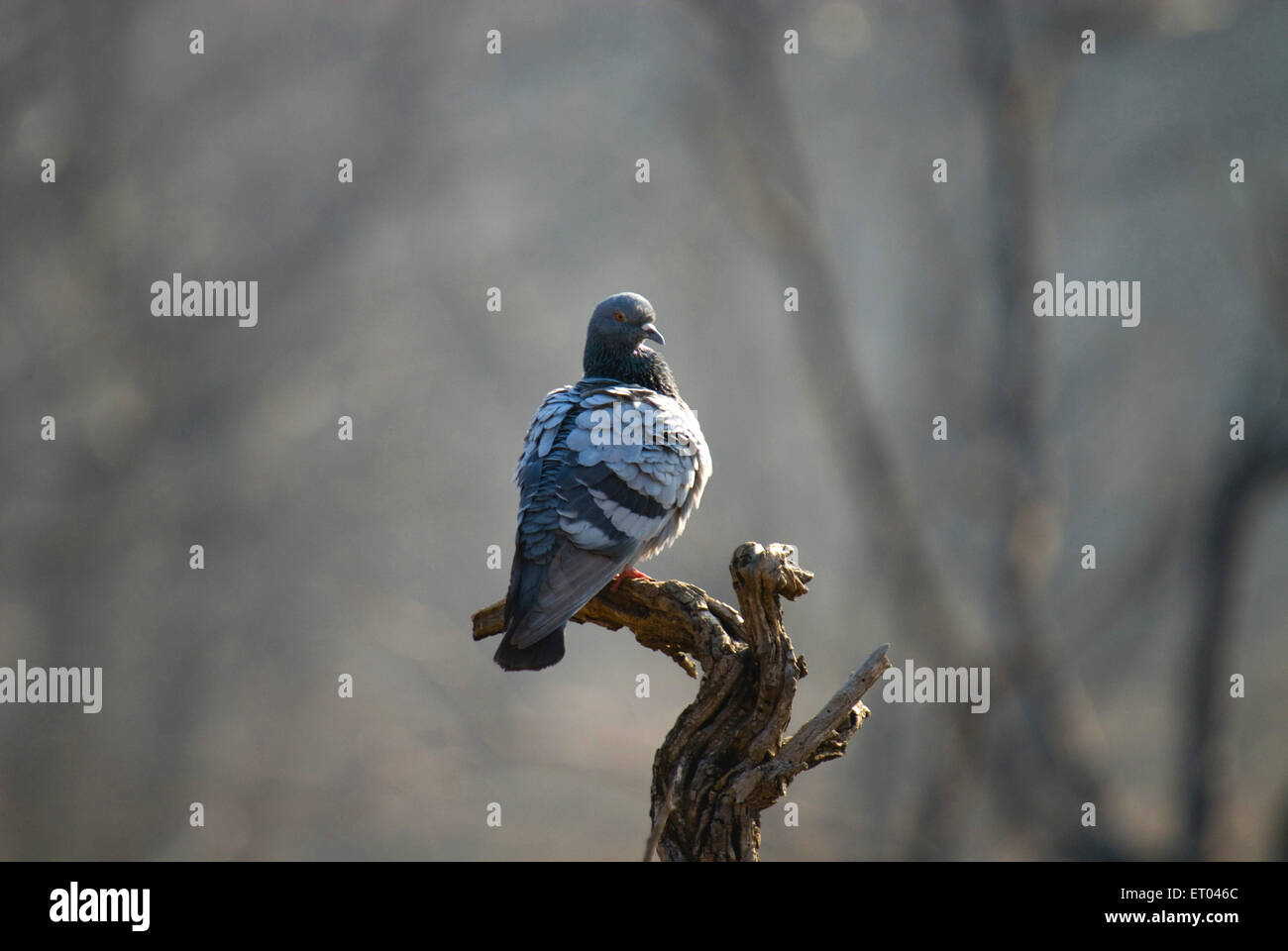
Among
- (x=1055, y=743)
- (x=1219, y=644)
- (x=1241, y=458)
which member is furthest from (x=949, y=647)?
(x=1241, y=458)

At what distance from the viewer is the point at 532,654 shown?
11.2 feet

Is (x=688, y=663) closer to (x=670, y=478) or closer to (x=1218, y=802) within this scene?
(x=670, y=478)

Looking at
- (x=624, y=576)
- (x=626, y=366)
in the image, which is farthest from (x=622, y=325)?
(x=624, y=576)

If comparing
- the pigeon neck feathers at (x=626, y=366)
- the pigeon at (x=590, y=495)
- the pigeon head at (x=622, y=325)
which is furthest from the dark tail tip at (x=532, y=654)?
the pigeon head at (x=622, y=325)

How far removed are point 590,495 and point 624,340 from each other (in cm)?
97

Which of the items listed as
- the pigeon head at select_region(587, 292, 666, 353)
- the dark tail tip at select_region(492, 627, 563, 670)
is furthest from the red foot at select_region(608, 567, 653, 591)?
the pigeon head at select_region(587, 292, 666, 353)

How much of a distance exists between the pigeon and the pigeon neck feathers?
0.05 metres

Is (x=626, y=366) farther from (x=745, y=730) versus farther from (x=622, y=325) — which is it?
(x=745, y=730)

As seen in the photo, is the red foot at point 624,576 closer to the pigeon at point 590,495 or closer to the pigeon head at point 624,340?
the pigeon at point 590,495

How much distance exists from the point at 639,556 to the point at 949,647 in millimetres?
4861

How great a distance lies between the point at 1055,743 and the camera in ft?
25.2

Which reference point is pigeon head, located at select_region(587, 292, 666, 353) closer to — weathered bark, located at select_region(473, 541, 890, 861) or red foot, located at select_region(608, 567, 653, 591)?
red foot, located at select_region(608, 567, 653, 591)

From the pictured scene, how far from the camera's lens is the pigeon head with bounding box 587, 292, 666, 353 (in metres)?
4.38

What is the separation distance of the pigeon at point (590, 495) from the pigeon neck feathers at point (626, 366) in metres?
0.05
